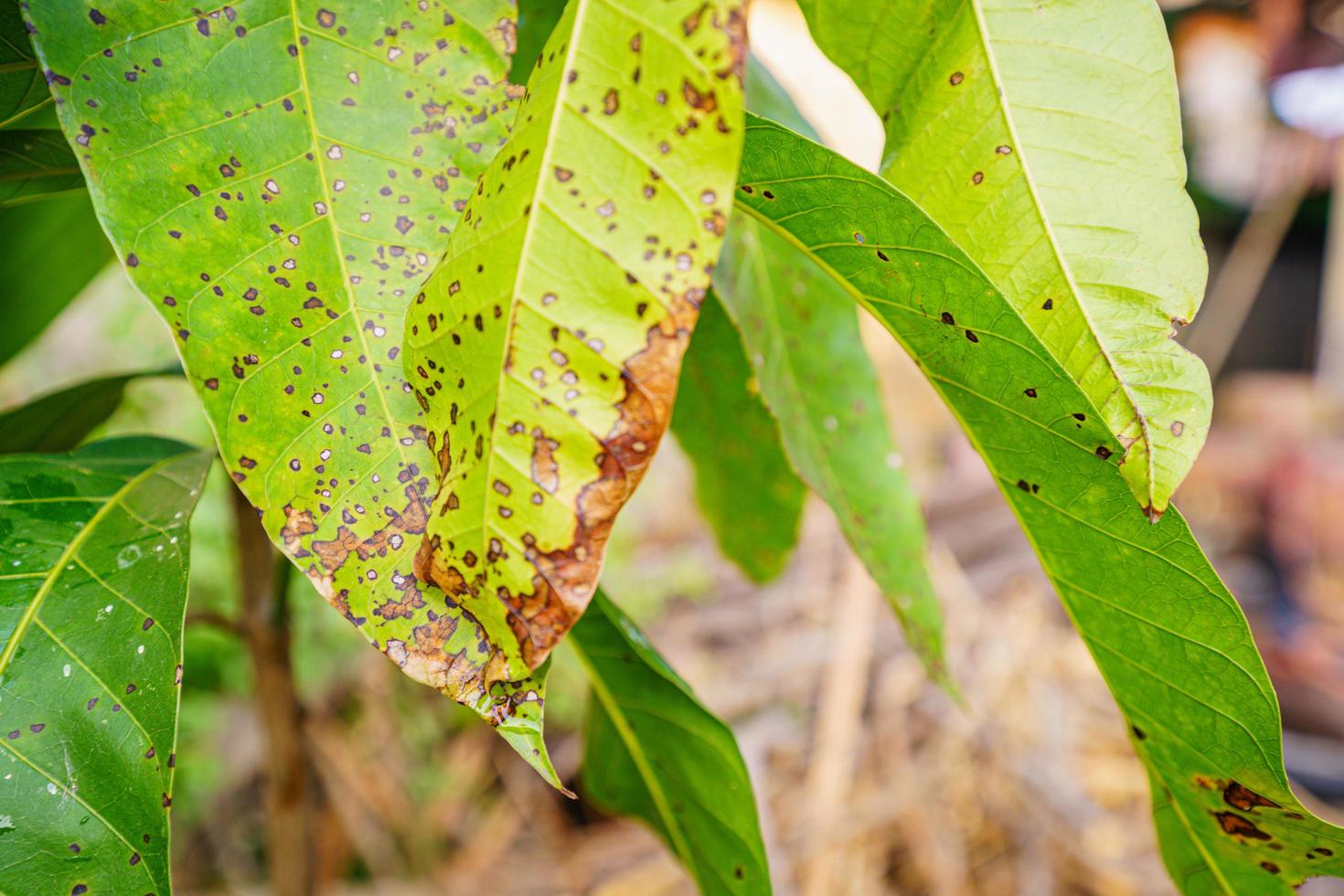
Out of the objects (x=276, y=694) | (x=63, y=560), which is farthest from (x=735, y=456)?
(x=63, y=560)

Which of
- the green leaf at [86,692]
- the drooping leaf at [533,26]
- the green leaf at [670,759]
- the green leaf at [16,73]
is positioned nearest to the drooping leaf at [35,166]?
the green leaf at [16,73]

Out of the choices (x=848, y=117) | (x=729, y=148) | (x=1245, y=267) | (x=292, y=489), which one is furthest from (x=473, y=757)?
(x=1245, y=267)

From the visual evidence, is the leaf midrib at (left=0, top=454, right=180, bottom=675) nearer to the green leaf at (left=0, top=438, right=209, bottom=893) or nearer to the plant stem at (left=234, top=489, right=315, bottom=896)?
the green leaf at (left=0, top=438, right=209, bottom=893)

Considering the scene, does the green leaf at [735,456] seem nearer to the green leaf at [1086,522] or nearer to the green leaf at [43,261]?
the green leaf at [1086,522]

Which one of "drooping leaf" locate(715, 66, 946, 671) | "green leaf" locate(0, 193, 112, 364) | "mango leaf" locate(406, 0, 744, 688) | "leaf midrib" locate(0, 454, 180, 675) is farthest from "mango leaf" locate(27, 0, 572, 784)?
"green leaf" locate(0, 193, 112, 364)

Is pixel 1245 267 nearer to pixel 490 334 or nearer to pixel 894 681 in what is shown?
pixel 894 681

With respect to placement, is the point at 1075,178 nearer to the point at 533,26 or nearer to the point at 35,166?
the point at 533,26

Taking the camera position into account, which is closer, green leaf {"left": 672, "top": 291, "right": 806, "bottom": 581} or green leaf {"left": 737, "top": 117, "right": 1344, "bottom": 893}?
green leaf {"left": 737, "top": 117, "right": 1344, "bottom": 893}
